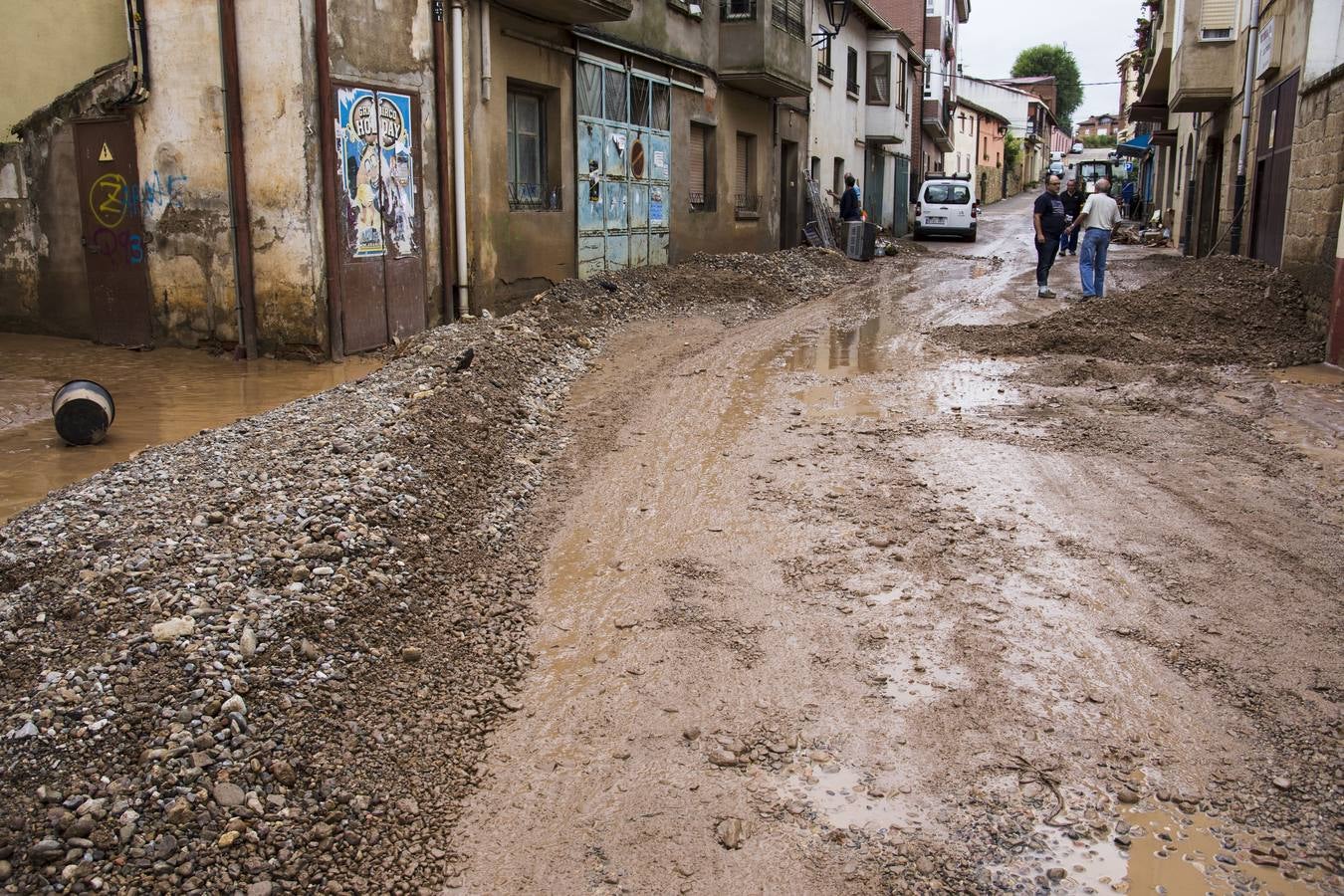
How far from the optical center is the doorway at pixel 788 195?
22734 millimetres

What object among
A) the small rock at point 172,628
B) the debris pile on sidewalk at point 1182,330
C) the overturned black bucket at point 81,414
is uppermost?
the debris pile on sidewalk at point 1182,330

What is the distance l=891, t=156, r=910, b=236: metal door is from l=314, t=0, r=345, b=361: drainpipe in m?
28.9

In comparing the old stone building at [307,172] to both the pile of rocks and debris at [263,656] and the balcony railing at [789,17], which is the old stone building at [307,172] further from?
the balcony railing at [789,17]

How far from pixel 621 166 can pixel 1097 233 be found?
6541mm

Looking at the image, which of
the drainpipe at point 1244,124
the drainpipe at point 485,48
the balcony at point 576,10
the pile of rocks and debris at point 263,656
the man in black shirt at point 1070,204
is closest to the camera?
the pile of rocks and debris at point 263,656

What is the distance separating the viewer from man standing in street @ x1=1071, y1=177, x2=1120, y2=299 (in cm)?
1392

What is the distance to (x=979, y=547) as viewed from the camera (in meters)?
5.07

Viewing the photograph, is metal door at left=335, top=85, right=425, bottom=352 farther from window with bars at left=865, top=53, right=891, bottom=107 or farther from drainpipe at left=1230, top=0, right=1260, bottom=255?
window with bars at left=865, top=53, right=891, bottom=107

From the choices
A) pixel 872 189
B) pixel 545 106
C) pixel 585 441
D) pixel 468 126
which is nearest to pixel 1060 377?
pixel 585 441

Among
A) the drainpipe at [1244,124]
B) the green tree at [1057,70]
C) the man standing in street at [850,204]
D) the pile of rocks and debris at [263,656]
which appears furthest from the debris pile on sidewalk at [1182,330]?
the green tree at [1057,70]

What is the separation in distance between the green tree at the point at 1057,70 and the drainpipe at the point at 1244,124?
78.8 metres

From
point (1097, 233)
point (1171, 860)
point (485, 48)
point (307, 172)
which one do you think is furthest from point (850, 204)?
point (1171, 860)

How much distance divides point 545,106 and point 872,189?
72.0ft

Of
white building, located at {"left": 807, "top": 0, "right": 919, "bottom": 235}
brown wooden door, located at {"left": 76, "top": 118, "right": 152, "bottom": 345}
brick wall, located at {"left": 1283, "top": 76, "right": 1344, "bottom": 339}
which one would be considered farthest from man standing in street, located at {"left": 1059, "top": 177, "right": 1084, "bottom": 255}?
brown wooden door, located at {"left": 76, "top": 118, "right": 152, "bottom": 345}
